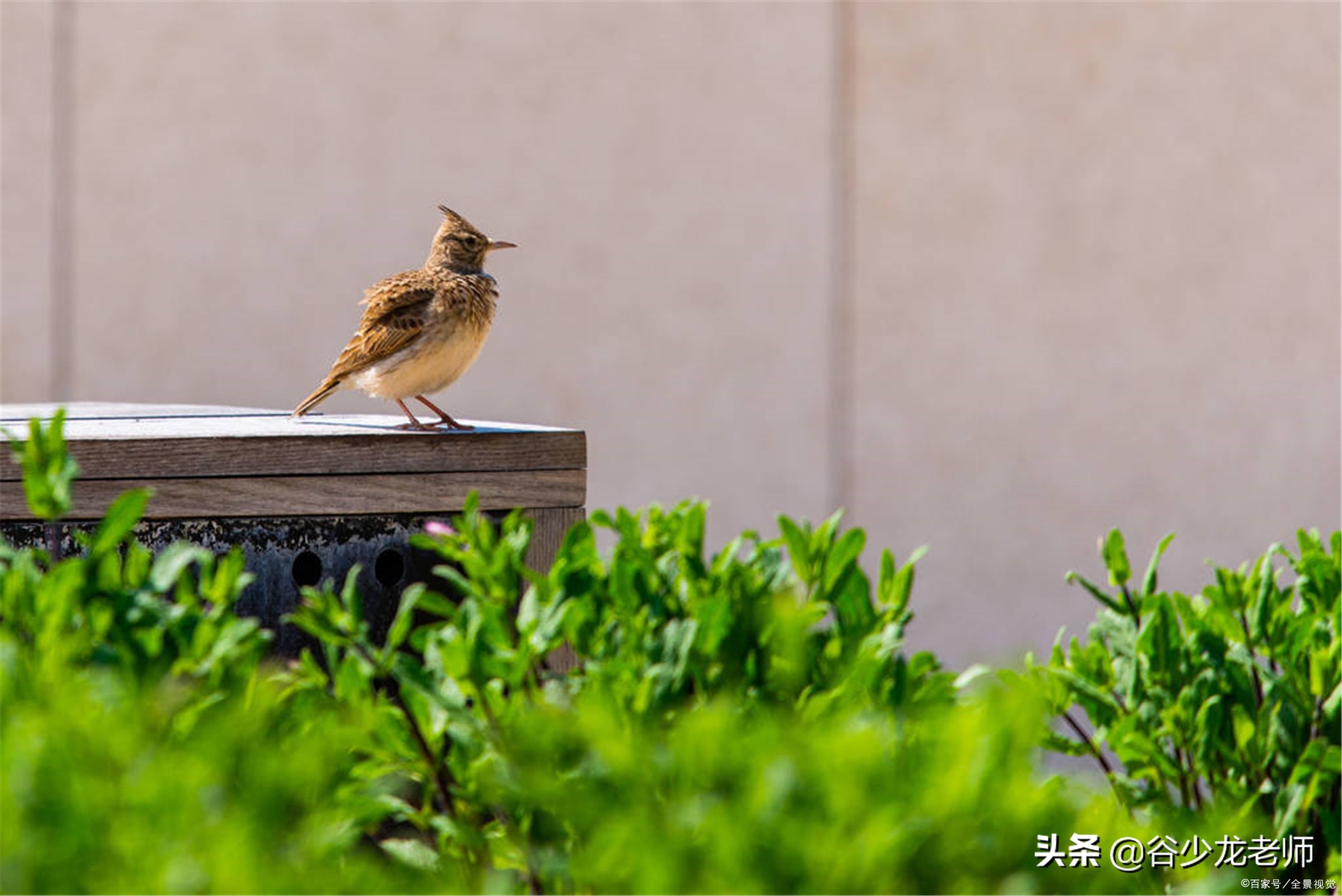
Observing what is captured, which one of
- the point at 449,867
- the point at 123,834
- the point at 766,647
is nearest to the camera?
the point at 123,834

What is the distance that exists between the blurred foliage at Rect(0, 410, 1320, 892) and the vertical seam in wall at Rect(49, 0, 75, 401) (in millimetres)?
5623

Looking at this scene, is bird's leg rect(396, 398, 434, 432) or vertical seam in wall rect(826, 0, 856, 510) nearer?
bird's leg rect(396, 398, 434, 432)

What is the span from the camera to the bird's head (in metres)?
3.85

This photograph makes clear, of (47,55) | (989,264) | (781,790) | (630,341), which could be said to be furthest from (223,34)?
(781,790)

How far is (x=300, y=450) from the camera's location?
265 cm

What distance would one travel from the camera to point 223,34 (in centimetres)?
742

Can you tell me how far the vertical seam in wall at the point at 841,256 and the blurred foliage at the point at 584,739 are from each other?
533 cm

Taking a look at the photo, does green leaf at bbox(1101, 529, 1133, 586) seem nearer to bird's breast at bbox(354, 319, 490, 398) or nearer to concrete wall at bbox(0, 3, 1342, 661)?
bird's breast at bbox(354, 319, 490, 398)

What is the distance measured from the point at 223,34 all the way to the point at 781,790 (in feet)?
22.2

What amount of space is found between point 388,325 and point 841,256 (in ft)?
14.0

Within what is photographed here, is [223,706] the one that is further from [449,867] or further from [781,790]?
[781,790]

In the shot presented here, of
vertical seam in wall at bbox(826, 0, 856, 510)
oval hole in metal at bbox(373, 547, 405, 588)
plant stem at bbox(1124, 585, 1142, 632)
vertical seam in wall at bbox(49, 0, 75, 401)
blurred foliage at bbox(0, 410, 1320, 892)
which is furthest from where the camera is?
vertical seam in wall at bbox(826, 0, 856, 510)

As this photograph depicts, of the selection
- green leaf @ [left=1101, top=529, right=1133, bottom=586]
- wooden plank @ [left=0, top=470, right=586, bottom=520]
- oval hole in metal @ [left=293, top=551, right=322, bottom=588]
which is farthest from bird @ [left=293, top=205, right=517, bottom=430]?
green leaf @ [left=1101, top=529, right=1133, bottom=586]

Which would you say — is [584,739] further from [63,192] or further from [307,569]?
[63,192]
